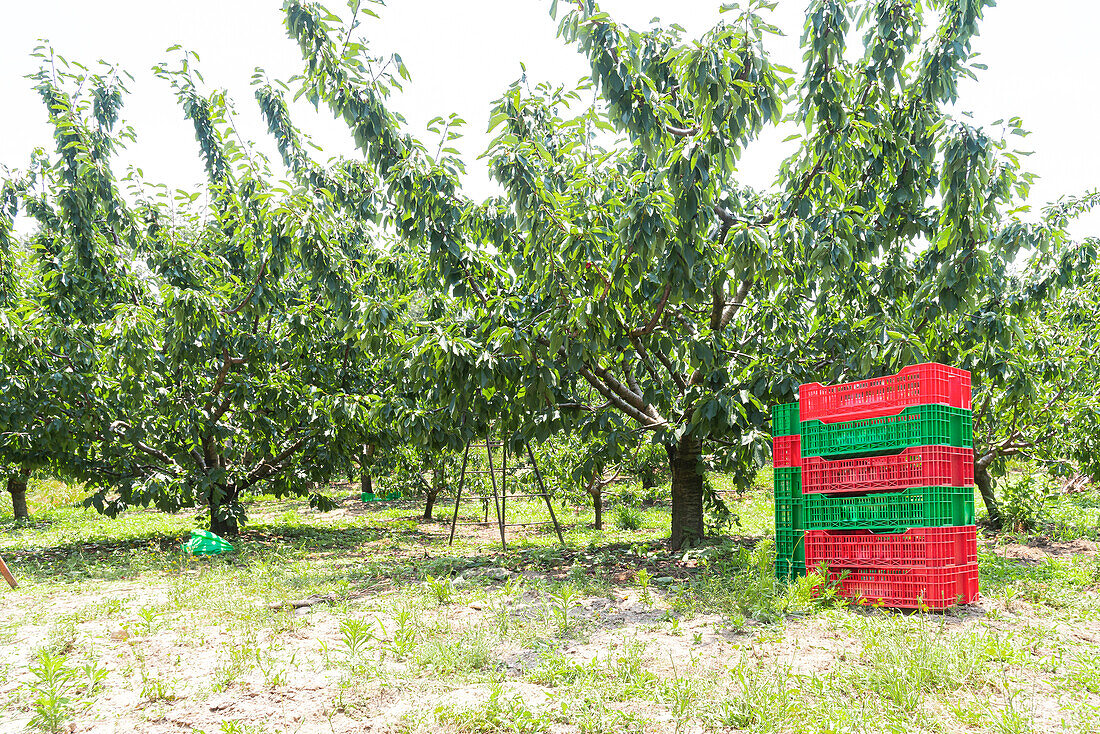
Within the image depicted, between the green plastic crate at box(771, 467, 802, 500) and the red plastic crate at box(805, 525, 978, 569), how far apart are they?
0.33 m

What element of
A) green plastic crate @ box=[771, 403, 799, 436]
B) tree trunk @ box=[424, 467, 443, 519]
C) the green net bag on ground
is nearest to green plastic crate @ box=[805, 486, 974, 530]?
green plastic crate @ box=[771, 403, 799, 436]

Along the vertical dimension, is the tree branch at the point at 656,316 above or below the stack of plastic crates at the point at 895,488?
above

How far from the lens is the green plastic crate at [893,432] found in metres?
4.52

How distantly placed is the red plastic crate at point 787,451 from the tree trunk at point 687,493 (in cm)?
190

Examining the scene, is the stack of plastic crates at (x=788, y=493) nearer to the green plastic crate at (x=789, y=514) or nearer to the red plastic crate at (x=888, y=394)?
the green plastic crate at (x=789, y=514)

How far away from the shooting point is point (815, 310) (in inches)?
293

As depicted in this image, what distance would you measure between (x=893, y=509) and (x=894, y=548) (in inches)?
10.0

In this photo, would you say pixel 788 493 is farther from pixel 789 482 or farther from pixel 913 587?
pixel 913 587

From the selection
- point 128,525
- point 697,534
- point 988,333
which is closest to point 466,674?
point 697,534

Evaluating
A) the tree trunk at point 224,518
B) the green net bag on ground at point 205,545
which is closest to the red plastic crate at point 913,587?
the green net bag on ground at point 205,545

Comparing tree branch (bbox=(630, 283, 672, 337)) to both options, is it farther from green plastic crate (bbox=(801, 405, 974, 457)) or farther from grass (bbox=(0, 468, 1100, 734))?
grass (bbox=(0, 468, 1100, 734))

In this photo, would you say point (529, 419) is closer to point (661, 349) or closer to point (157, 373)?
point (661, 349)

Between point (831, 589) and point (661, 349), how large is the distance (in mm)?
2728

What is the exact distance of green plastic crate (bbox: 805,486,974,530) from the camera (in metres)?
4.50
